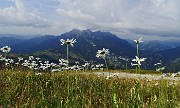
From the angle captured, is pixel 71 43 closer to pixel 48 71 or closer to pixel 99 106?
pixel 99 106

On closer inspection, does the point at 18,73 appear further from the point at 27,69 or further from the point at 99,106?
the point at 99,106

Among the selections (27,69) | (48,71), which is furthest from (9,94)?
(48,71)

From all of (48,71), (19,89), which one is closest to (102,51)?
(19,89)

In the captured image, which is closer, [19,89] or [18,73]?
[19,89]

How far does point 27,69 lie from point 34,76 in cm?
147

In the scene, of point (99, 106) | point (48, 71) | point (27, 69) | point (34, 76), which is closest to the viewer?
point (99, 106)

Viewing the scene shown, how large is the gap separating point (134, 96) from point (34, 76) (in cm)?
802

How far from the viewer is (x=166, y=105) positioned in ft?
20.5

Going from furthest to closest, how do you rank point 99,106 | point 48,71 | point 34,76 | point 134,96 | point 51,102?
1. point 48,71
2. point 34,76
3. point 51,102
4. point 99,106
5. point 134,96

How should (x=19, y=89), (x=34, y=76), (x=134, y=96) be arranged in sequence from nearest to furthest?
(x=134, y=96) < (x=19, y=89) < (x=34, y=76)

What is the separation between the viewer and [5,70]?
15.1 metres

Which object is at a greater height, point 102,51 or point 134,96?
point 102,51

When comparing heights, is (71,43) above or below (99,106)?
above

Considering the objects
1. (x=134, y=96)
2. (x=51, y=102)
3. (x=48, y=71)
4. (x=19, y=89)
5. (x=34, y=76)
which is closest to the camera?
(x=134, y=96)
